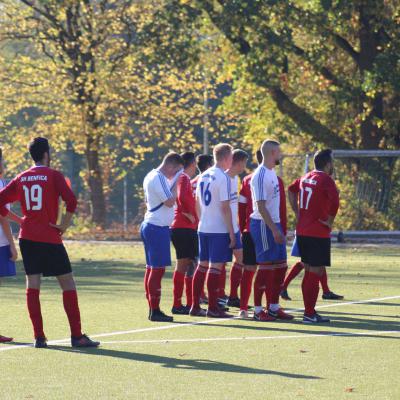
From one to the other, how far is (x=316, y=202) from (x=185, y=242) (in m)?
2.21

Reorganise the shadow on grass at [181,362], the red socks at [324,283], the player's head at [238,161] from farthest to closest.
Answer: the red socks at [324,283] < the player's head at [238,161] < the shadow on grass at [181,362]

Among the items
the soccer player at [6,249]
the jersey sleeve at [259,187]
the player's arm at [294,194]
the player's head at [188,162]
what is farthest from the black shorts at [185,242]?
the soccer player at [6,249]

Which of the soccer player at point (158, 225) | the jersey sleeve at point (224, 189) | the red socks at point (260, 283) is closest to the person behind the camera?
the soccer player at point (158, 225)

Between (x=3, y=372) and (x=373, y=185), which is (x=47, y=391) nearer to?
(x=3, y=372)

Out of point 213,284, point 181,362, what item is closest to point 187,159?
point 213,284

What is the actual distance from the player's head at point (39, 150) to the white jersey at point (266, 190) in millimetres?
2899

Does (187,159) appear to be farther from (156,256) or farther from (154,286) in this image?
(154,286)

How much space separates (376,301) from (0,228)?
5.78m

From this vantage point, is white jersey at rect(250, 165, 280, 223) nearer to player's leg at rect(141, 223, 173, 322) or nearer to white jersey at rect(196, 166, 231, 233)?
white jersey at rect(196, 166, 231, 233)

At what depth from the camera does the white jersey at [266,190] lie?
13.3m

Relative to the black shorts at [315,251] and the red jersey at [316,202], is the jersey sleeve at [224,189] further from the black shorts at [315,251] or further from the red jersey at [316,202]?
the black shorts at [315,251]

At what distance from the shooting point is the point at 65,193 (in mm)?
11039

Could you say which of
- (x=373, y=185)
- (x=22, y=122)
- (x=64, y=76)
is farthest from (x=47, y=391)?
(x=22, y=122)

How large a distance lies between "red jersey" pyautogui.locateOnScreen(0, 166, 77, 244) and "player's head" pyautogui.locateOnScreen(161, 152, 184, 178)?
246cm
